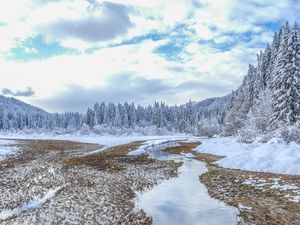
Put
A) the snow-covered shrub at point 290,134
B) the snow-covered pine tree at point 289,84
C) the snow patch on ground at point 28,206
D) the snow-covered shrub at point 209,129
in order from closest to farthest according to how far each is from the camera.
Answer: the snow patch on ground at point 28,206 < the snow-covered shrub at point 290,134 < the snow-covered pine tree at point 289,84 < the snow-covered shrub at point 209,129

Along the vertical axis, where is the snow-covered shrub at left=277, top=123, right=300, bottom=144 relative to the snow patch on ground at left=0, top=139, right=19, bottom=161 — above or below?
above

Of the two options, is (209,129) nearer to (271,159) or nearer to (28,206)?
(271,159)

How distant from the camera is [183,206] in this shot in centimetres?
1357

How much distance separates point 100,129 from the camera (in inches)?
4208

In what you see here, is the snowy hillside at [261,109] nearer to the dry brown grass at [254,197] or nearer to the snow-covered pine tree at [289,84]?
the snow-covered pine tree at [289,84]

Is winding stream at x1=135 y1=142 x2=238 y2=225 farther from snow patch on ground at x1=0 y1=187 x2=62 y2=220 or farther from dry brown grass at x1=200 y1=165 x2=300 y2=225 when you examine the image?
snow patch on ground at x1=0 y1=187 x2=62 y2=220

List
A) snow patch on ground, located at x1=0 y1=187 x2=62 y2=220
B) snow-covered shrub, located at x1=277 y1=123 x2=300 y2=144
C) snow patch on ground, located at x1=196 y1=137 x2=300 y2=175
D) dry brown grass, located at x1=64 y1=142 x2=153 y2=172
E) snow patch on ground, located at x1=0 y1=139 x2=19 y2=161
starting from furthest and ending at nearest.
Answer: snow patch on ground, located at x1=0 y1=139 x2=19 y2=161, dry brown grass, located at x1=64 y1=142 x2=153 y2=172, snow-covered shrub, located at x1=277 y1=123 x2=300 y2=144, snow patch on ground, located at x1=196 y1=137 x2=300 y2=175, snow patch on ground, located at x1=0 y1=187 x2=62 y2=220

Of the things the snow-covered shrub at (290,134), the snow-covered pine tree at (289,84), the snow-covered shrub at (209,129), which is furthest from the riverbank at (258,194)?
the snow-covered shrub at (209,129)

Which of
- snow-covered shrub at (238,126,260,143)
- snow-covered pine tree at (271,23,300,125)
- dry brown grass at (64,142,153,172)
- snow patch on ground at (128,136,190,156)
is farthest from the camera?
snow patch on ground at (128,136,190,156)

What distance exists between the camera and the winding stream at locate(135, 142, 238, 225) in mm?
11630

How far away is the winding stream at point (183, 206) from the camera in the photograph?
1163 cm

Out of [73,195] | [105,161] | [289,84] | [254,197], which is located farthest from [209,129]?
[73,195]

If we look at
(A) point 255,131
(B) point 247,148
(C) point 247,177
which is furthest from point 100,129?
(C) point 247,177

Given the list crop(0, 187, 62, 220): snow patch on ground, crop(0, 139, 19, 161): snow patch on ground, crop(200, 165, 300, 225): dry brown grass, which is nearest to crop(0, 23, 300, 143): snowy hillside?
crop(200, 165, 300, 225): dry brown grass
